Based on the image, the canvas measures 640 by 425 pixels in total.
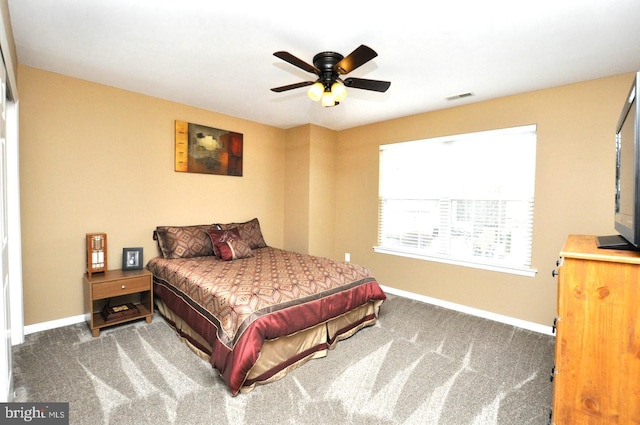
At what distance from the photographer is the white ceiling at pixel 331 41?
1.86 meters

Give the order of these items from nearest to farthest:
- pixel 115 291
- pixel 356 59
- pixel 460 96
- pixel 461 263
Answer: pixel 356 59, pixel 115 291, pixel 460 96, pixel 461 263

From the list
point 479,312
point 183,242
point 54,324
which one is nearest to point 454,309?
point 479,312

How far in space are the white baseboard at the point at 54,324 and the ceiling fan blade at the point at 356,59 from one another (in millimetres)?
3487

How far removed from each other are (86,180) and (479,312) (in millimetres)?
4538

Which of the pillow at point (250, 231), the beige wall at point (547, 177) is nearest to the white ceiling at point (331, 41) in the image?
the beige wall at point (547, 177)

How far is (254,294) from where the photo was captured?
234 cm

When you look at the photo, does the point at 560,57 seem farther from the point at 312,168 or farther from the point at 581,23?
the point at 312,168

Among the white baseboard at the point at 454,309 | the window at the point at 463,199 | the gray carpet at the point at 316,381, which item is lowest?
the gray carpet at the point at 316,381

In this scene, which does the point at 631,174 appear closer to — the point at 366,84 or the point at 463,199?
the point at 366,84

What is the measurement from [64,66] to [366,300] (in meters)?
3.57

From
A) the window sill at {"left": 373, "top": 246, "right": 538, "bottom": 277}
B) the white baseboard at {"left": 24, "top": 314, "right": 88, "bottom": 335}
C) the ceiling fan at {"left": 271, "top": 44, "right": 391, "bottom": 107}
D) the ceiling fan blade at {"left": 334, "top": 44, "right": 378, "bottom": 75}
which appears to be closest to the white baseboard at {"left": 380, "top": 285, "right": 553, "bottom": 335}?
the window sill at {"left": 373, "top": 246, "right": 538, "bottom": 277}

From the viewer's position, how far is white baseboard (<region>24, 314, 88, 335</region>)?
2818 millimetres

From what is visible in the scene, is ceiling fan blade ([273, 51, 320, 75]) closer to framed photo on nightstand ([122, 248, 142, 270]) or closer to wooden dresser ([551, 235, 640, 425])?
wooden dresser ([551, 235, 640, 425])

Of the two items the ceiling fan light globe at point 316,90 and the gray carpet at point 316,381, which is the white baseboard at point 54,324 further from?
the ceiling fan light globe at point 316,90
